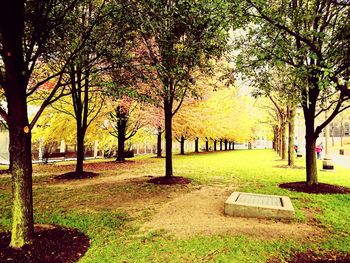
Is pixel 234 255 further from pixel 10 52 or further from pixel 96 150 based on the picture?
pixel 96 150

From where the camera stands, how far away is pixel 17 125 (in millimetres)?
5141

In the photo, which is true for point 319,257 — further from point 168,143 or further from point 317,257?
point 168,143

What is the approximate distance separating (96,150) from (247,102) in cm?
2347

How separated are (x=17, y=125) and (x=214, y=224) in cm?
492

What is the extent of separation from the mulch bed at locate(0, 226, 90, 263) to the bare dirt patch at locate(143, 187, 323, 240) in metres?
1.68

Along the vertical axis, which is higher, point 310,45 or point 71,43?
point 71,43

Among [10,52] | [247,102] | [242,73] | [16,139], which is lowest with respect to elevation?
[16,139]

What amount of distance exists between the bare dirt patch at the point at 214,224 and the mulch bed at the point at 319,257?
0.71 metres

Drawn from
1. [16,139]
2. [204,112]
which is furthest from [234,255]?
[204,112]

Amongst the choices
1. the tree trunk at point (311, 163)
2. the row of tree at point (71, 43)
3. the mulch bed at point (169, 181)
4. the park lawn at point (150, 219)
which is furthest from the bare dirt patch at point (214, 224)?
the tree trunk at point (311, 163)

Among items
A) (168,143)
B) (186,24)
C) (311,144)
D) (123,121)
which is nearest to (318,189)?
(311,144)

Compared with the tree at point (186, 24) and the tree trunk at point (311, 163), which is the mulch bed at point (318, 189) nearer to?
the tree trunk at point (311, 163)

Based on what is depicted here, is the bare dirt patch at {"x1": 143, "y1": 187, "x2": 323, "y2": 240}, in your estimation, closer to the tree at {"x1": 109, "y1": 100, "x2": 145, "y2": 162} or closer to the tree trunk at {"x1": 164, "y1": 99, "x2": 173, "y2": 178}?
the tree trunk at {"x1": 164, "y1": 99, "x2": 173, "y2": 178}

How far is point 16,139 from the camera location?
5.14 metres
